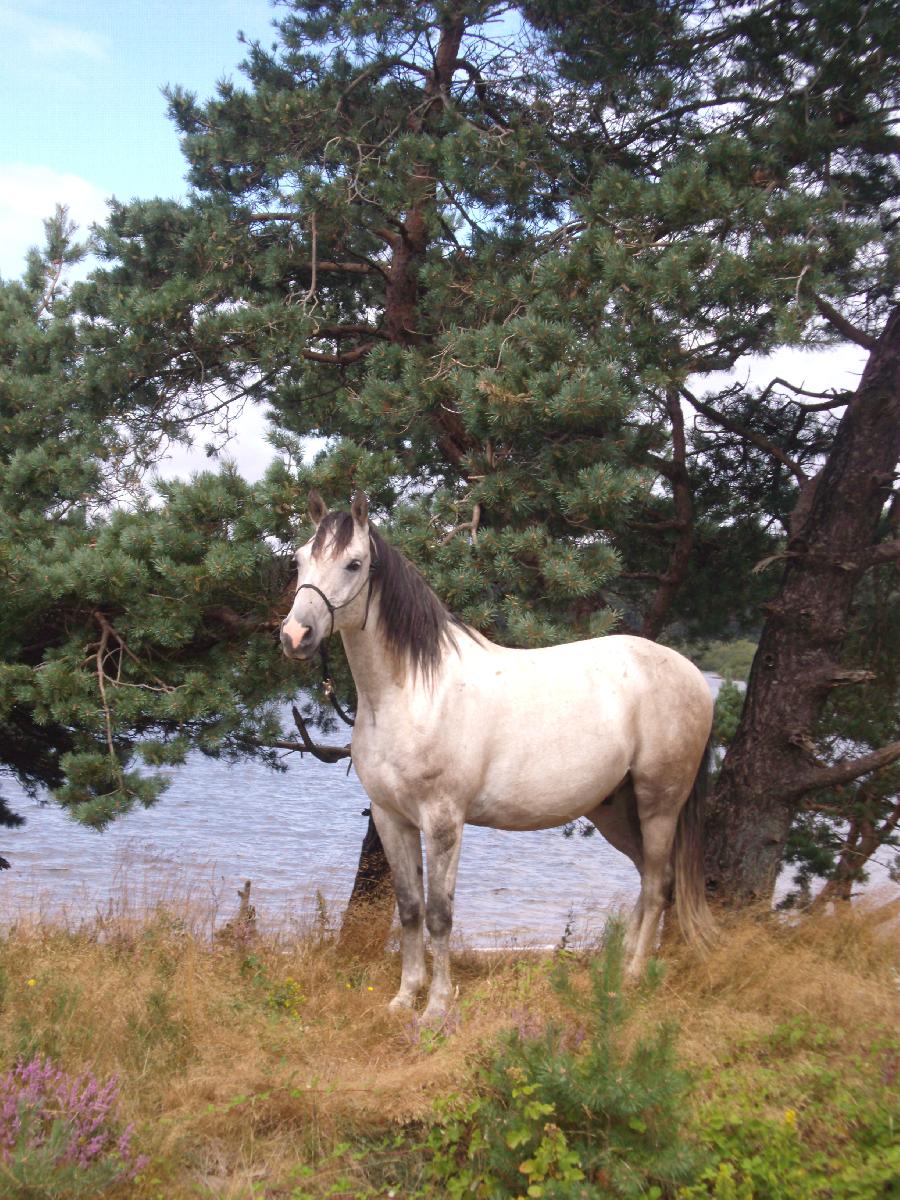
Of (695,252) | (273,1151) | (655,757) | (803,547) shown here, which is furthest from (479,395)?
(273,1151)

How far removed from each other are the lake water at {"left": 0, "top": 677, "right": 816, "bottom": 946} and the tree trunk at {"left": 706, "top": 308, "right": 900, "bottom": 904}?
46.1 inches

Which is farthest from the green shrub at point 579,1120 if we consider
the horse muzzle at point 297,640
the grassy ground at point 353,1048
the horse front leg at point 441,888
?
the horse muzzle at point 297,640

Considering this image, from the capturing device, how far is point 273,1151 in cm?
339

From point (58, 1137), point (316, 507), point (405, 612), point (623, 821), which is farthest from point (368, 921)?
point (58, 1137)

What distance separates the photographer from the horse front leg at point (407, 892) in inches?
185

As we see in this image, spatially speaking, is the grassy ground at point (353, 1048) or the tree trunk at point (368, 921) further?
the tree trunk at point (368, 921)

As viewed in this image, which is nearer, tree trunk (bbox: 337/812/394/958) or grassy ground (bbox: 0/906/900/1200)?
grassy ground (bbox: 0/906/900/1200)

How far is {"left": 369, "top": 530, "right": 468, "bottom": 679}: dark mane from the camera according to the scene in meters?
4.43

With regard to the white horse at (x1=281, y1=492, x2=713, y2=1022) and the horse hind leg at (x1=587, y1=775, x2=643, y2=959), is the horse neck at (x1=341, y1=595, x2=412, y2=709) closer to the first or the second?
the white horse at (x1=281, y1=492, x2=713, y2=1022)

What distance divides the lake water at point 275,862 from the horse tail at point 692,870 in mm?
1561

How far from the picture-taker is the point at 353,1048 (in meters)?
4.14

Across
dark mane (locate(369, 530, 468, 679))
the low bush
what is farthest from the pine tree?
the low bush

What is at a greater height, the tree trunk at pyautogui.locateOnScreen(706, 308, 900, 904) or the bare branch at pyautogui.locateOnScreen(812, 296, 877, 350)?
the bare branch at pyautogui.locateOnScreen(812, 296, 877, 350)

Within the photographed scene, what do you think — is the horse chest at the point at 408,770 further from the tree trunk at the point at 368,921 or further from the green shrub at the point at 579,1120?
the green shrub at the point at 579,1120
